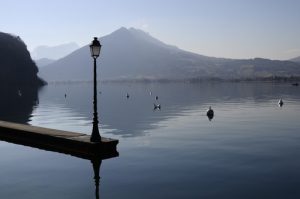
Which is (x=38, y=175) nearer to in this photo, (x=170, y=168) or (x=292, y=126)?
(x=170, y=168)

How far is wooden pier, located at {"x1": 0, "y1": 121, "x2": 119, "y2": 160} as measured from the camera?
76.6 feet

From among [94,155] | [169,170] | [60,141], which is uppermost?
[60,141]

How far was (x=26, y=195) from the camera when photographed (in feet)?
52.6

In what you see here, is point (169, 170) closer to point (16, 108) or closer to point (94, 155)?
point (94, 155)

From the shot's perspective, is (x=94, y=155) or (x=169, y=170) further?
(x=94, y=155)

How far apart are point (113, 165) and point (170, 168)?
2.97 m

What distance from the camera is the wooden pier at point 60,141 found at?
2336cm

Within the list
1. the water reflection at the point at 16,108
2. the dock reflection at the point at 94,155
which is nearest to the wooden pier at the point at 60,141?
the dock reflection at the point at 94,155

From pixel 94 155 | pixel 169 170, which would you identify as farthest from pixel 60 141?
pixel 169 170

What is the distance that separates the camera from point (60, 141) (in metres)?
25.5

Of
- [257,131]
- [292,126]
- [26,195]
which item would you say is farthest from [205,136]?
[26,195]

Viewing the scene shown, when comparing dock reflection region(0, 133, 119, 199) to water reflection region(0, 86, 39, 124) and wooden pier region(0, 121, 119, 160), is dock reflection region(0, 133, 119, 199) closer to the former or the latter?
wooden pier region(0, 121, 119, 160)

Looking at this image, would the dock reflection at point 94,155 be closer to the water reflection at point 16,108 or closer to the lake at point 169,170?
the lake at point 169,170

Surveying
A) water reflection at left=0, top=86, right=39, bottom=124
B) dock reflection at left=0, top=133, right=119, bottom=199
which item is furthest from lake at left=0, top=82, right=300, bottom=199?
water reflection at left=0, top=86, right=39, bottom=124
